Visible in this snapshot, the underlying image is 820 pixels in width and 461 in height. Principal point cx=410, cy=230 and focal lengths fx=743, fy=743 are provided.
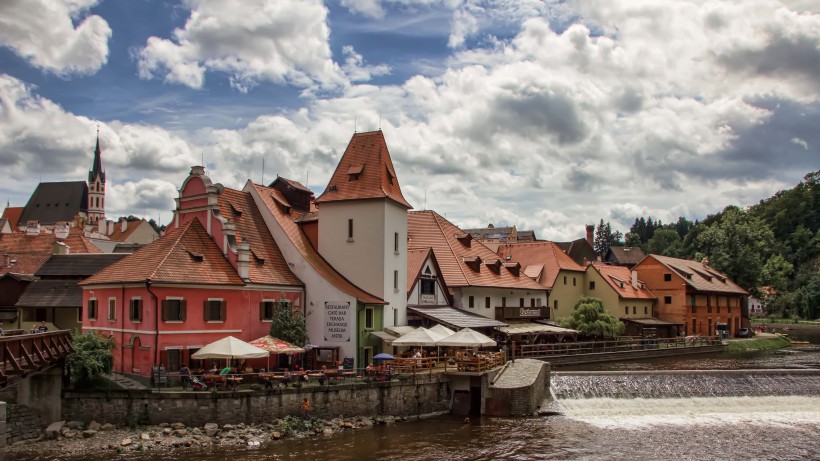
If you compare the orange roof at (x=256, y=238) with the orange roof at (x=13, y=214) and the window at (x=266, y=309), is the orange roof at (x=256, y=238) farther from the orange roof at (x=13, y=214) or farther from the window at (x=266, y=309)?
the orange roof at (x=13, y=214)

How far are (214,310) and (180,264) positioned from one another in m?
2.87

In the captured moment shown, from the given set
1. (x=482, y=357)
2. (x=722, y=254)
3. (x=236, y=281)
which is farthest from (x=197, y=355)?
(x=722, y=254)

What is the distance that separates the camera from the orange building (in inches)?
→ 3196

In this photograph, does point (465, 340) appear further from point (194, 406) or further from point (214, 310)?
point (194, 406)

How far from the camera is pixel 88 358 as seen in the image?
31.9 meters

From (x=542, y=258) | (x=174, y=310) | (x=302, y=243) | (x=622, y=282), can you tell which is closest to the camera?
(x=174, y=310)

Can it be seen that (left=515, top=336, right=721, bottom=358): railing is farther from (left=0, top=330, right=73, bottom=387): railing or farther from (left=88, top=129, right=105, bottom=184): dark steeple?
(left=88, top=129, right=105, bottom=184): dark steeple

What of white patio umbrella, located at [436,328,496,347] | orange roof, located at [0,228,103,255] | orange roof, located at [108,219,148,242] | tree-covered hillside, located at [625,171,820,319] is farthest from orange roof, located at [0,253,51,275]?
tree-covered hillside, located at [625,171,820,319]

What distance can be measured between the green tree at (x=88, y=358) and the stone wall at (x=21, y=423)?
7.40 ft

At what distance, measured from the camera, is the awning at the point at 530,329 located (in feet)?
175

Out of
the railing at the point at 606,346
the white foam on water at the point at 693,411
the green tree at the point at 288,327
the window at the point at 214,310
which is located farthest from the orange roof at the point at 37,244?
the white foam on water at the point at 693,411

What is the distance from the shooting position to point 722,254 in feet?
326

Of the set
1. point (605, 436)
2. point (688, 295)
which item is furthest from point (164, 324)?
point (688, 295)

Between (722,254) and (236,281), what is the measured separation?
79.4 m
